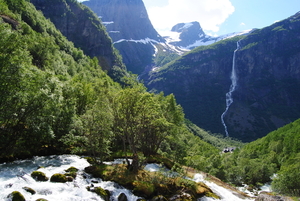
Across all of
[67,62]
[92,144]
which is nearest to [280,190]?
[92,144]

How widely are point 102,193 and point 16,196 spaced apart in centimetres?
754

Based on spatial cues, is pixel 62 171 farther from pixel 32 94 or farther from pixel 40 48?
pixel 40 48

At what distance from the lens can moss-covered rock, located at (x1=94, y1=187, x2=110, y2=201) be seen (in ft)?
68.6

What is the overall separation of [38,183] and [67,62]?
3230 inches

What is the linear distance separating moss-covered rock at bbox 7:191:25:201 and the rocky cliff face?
14352cm

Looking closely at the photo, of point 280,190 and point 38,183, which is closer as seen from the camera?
point 38,183

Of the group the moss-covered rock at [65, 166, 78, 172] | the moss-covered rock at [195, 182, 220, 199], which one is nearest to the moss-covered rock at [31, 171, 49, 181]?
the moss-covered rock at [65, 166, 78, 172]

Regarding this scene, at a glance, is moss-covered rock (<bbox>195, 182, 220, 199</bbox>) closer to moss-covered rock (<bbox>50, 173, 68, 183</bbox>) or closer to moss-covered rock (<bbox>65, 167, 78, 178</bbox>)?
moss-covered rock (<bbox>65, 167, 78, 178</bbox>)

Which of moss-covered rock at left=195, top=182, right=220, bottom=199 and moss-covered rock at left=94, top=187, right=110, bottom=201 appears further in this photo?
moss-covered rock at left=195, top=182, right=220, bottom=199

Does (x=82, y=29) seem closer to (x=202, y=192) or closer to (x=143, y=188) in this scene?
Result: (x=202, y=192)

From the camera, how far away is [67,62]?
93.8 meters

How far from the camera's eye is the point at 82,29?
179125mm

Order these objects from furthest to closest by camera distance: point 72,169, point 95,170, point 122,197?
point 95,170 < point 72,169 < point 122,197

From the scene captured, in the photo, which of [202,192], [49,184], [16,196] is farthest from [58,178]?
[202,192]
